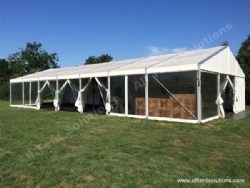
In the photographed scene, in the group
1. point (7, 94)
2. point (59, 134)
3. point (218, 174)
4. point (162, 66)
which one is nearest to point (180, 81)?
point (162, 66)

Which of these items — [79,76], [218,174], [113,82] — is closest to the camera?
[218,174]

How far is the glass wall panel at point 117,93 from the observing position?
36.8ft

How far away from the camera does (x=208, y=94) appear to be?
959cm

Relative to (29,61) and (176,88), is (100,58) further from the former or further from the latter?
(176,88)

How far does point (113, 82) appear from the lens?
11.7 m

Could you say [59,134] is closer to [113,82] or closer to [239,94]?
[113,82]

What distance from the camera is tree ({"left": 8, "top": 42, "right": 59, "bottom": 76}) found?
44812mm

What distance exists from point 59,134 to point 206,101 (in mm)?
5802

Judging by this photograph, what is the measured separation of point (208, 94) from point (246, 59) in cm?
1522

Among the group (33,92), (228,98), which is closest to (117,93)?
(228,98)

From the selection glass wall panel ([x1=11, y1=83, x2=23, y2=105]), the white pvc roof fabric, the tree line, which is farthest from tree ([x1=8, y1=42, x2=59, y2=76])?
the white pvc roof fabric

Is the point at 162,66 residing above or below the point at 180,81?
above

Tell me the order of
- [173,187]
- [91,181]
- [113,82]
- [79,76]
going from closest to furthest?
1. [173,187]
2. [91,181]
3. [113,82]
4. [79,76]

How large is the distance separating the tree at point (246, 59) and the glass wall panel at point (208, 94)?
10.7 m
